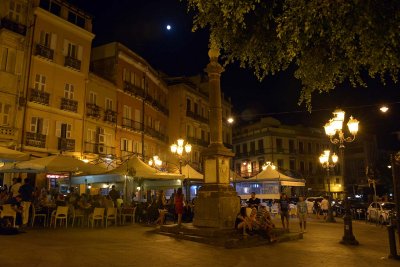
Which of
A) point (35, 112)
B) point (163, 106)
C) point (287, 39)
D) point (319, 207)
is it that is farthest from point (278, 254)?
point (163, 106)

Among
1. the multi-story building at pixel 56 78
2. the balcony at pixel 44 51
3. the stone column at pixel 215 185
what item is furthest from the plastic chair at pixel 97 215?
the balcony at pixel 44 51

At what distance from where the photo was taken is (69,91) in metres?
28.6

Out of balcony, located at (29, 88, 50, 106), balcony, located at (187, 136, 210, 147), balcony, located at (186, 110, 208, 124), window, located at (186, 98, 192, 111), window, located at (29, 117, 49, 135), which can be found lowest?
window, located at (29, 117, 49, 135)

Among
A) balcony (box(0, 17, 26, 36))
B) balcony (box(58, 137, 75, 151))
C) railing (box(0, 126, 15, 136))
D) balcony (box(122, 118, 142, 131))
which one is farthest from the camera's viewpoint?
balcony (box(122, 118, 142, 131))

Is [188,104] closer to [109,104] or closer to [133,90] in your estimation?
[133,90]

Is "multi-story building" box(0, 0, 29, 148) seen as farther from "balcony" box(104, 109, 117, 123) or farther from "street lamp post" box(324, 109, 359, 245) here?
"street lamp post" box(324, 109, 359, 245)

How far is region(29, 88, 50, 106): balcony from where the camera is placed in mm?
25516

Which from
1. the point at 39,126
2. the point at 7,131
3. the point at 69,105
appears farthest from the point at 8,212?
the point at 69,105

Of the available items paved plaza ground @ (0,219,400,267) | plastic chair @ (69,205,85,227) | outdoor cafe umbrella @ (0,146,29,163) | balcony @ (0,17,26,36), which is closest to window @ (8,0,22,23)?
balcony @ (0,17,26,36)

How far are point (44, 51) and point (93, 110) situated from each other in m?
5.84

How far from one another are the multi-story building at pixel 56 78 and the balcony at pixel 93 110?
25.9 inches

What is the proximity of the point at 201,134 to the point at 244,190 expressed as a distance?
14013 millimetres

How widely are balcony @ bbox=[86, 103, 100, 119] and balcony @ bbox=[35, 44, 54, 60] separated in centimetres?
469

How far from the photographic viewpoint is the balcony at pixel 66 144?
27.2 meters
